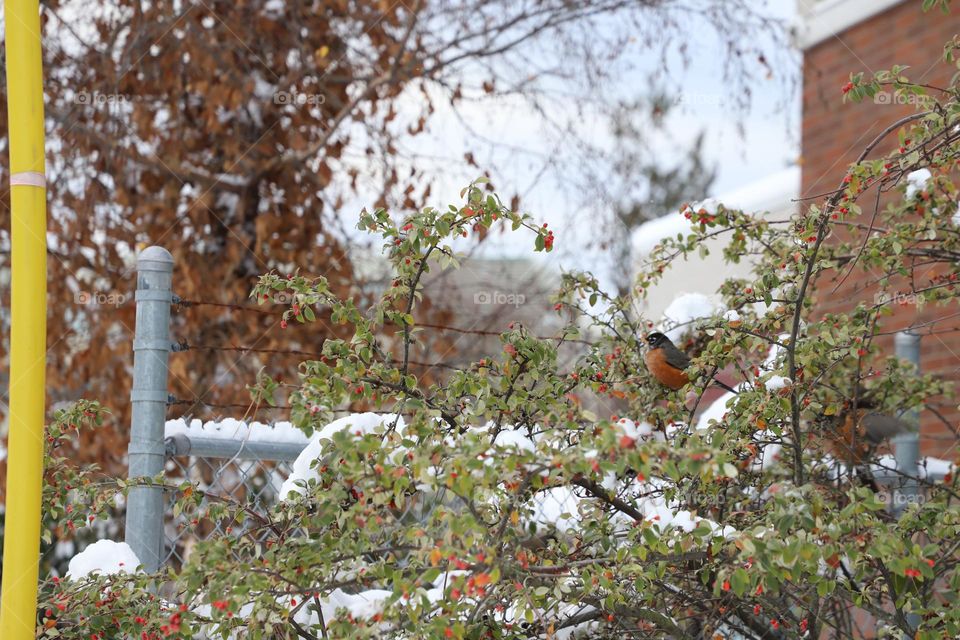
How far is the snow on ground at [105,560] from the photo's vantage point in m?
2.37

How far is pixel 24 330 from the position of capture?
5.89 feet

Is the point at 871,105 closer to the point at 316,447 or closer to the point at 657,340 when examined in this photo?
the point at 657,340

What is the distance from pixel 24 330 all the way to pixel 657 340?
69.4 inches

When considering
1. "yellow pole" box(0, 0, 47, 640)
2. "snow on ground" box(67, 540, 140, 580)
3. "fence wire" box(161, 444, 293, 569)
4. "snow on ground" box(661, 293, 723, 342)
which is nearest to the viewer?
"yellow pole" box(0, 0, 47, 640)

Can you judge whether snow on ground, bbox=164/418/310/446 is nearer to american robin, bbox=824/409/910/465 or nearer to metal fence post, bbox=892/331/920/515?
american robin, bbox=824/409/910/465

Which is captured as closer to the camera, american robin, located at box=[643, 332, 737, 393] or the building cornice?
american robin, located at box=[643, 332, 737, 393]

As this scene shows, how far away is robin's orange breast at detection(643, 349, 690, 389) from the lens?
9.43 ft

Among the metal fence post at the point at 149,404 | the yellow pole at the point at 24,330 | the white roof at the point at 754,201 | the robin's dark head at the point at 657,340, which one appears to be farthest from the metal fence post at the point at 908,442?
the white roof at the point at 754,201

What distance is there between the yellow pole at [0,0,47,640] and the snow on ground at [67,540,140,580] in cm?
55

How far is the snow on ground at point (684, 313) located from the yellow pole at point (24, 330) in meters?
1.93

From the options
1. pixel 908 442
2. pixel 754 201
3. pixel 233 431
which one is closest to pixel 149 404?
pixel 233 431

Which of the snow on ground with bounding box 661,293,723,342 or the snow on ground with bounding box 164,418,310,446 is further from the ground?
the snow on ground with bounding box 661,293,723,342

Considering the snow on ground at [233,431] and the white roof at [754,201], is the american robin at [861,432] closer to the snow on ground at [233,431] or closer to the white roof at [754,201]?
the snow on ground at [233,431]

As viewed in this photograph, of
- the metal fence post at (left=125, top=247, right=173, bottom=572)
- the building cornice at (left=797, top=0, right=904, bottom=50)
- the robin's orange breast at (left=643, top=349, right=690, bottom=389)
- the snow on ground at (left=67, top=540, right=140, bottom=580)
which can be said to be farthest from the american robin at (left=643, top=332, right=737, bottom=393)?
the building cornice at (left=797, top=0, right=904, bottom=50)
